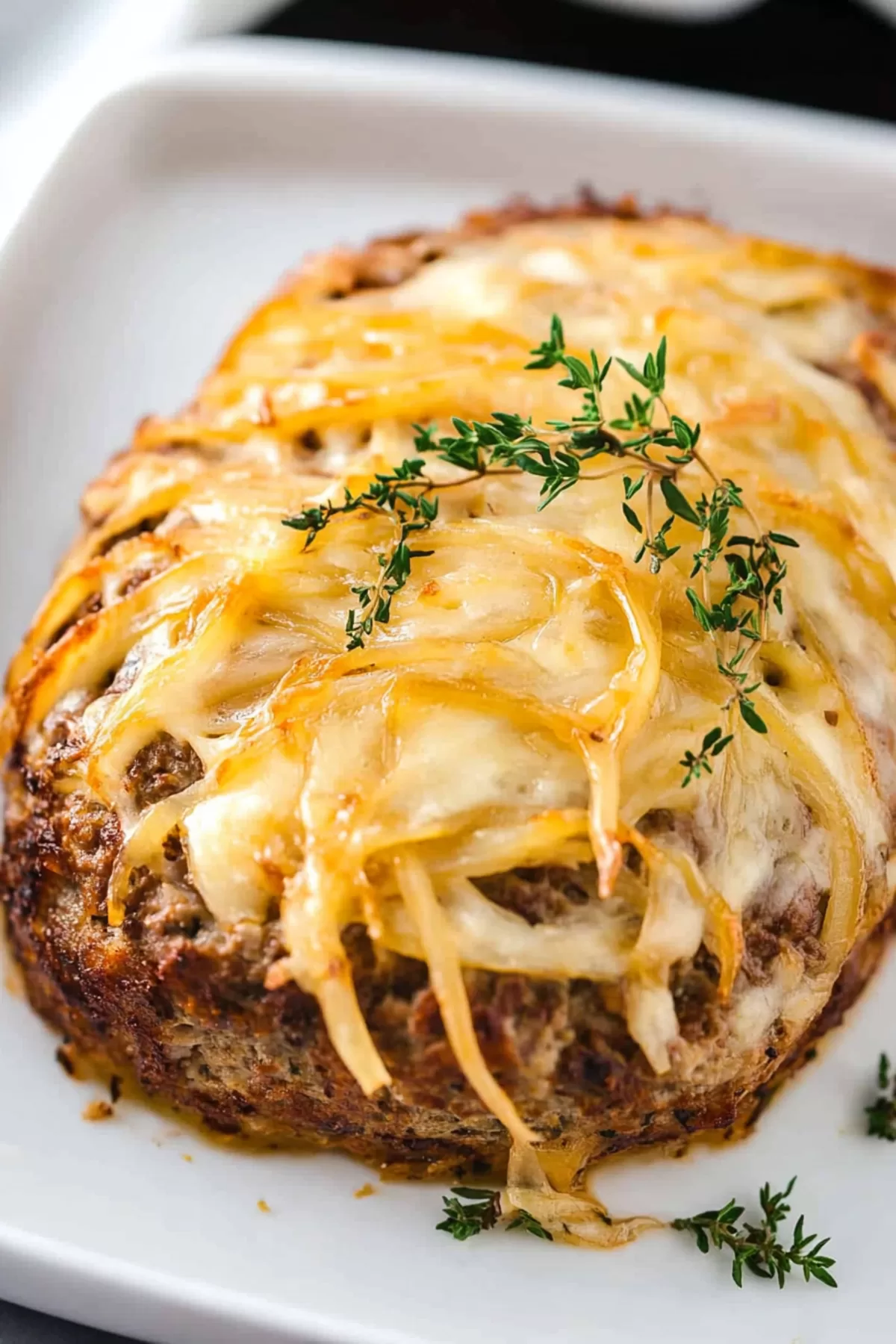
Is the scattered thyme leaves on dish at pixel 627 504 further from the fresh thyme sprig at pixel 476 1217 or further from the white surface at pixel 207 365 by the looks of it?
the white surface at pixel 207 365

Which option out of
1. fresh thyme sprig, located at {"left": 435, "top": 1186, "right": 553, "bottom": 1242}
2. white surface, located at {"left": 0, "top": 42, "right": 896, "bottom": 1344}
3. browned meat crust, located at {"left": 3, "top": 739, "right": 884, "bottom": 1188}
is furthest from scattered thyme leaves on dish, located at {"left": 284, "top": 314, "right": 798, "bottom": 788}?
white surface, located at {"left": 0, "top": 42, "right": 896, "bottom": 1344}

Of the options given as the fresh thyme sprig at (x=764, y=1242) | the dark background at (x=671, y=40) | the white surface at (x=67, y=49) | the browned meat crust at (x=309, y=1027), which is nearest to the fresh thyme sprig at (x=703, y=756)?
the browned meat crust at (x=309, y=1027)

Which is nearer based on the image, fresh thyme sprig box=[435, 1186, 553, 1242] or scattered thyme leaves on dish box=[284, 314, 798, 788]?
scattered thyme leaves on dish box=[284, 314, 798, 788]

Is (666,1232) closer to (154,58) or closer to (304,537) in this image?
(304,537)

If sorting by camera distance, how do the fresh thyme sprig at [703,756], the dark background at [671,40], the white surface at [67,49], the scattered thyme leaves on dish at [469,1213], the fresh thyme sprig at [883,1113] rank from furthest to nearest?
1. the dark background at [671,40]
2. the white surface at [67,49]
3. the fresh thyme sprig at [883,1113]
4. the scattered thyme leaves on dish at [469,1213]
5. the fresh thyme sprig at [703,756]

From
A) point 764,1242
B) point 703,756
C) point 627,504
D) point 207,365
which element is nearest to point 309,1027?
point 703,756

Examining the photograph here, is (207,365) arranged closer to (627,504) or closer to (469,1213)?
(627,504)

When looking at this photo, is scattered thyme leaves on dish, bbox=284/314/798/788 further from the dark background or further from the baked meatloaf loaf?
the dark background
